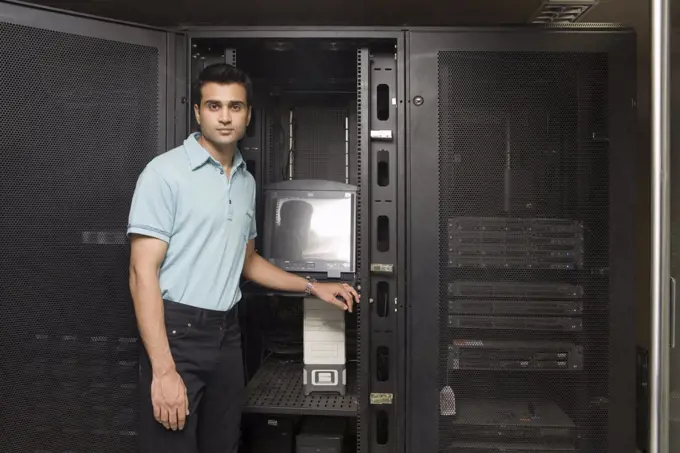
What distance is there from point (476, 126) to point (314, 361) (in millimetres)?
947

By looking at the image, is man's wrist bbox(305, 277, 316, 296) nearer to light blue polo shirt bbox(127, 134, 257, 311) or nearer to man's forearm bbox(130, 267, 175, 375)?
light blue polo shirt bbox(127, 134, 257, 311)

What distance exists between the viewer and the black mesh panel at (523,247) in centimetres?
143

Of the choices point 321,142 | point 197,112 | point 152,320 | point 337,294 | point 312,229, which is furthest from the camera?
point 321,142

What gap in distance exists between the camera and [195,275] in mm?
1326

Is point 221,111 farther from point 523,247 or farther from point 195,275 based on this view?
point 523,247

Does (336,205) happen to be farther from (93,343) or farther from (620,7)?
(620,7)

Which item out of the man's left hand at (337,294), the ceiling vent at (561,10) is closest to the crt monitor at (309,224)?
the man's left hand at (337,294)

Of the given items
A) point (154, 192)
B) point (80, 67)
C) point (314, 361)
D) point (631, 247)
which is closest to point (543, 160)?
point (631, 247)

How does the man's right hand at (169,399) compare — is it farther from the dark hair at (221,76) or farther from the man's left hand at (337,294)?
the dark hair at (221,76)

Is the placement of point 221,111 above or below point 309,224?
above

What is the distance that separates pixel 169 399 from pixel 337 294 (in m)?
0.58

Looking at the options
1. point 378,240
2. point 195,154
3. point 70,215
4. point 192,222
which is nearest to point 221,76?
point 195,154

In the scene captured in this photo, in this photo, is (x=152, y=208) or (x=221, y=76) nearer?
(x=152, y=208)

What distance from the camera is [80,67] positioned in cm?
133
